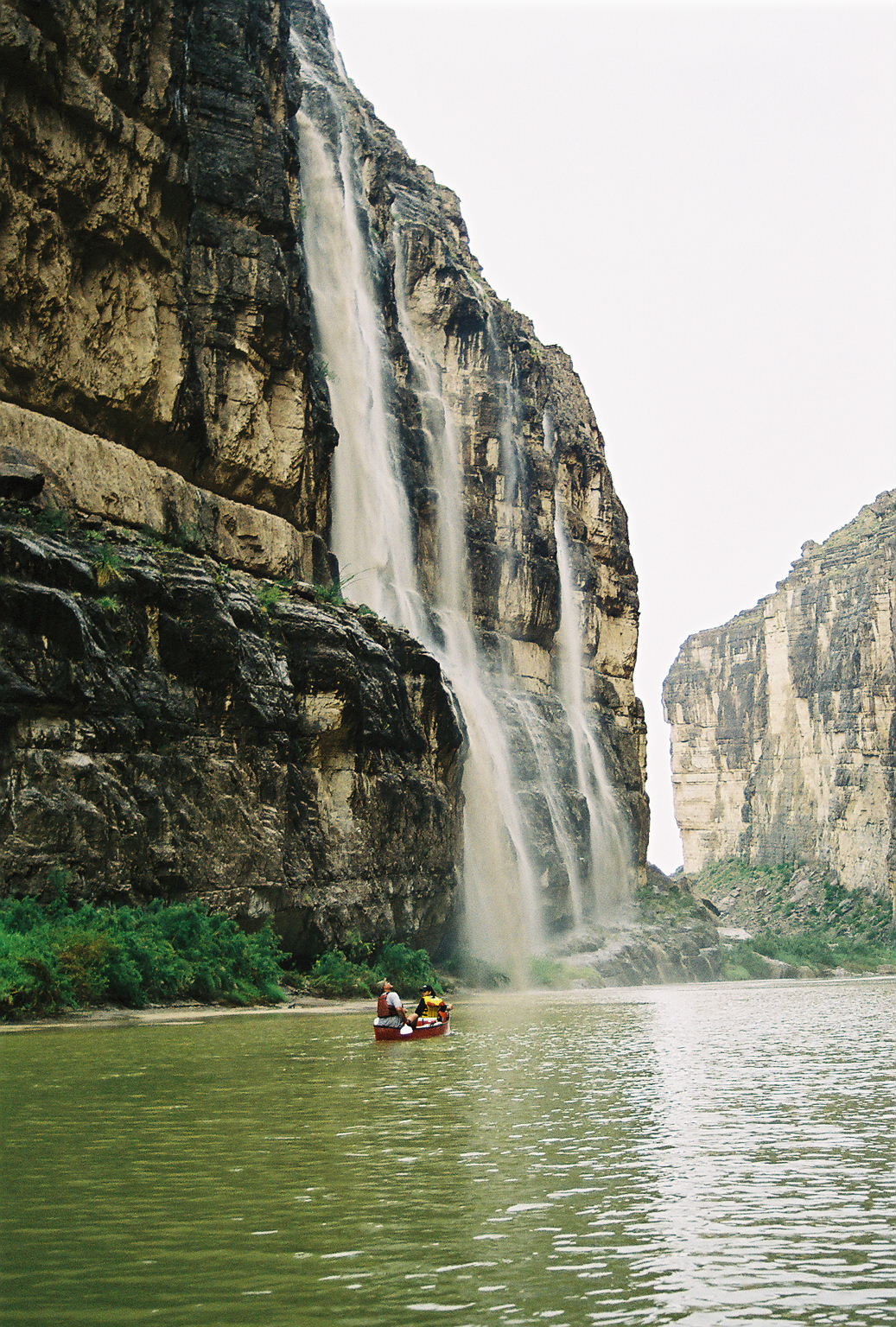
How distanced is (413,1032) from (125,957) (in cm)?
525

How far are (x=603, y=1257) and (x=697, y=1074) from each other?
8.40 metres

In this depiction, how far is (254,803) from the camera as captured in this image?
27734mm

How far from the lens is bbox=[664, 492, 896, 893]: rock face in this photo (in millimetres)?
106000

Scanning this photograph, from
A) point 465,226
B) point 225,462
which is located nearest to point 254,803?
point 225,462

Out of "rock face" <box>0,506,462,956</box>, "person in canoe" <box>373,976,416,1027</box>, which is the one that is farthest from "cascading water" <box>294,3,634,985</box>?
"person in canoe" <box>373,976,416,1027</box>

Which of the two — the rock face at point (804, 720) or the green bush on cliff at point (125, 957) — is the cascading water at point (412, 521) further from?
the rock face at point (804, 720)

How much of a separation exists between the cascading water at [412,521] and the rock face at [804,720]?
5155 centimetres

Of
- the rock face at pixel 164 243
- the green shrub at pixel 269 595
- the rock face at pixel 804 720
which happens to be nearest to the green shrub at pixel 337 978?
the green shrub at pixel 269 595

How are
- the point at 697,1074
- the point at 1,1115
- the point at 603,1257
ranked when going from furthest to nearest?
the point at 697,1074, the point at 1,1115, the point at 603,1257

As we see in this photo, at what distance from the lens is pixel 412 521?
51.1m

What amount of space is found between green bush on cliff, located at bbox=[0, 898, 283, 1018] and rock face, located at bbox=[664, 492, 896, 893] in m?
84.8

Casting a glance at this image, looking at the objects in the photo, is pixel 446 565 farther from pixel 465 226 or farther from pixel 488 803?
pixel 465 226

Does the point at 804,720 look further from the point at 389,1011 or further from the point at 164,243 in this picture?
the point at 389,1011

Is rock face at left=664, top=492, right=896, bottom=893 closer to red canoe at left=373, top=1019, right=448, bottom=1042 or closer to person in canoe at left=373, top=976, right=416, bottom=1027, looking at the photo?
red canoe at left=373, top=1019, right=448, bottom=1042
